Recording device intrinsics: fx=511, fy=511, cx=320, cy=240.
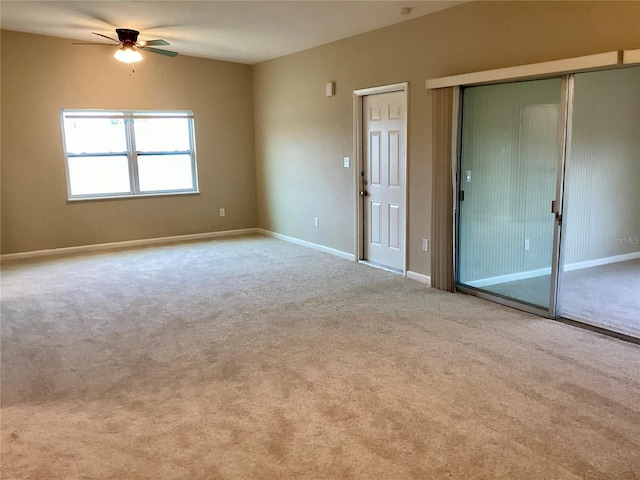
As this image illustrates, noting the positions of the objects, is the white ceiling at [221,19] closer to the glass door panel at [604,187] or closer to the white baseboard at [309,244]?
the glass door panel at [604,187]

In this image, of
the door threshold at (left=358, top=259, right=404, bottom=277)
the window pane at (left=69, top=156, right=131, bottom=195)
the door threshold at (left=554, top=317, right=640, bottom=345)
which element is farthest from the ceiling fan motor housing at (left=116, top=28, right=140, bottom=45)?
the door threshold at (left=554, top=317, right=640, bottom=345)

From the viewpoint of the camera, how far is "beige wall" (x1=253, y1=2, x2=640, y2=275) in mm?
3754

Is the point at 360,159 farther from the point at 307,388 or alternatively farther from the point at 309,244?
the point at 307,388

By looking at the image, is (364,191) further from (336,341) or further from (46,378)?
(46,378)

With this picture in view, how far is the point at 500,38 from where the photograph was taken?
166 inches

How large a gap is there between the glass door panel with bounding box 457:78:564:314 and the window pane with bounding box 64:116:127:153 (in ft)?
16.4

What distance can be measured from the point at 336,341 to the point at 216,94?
17.8ft

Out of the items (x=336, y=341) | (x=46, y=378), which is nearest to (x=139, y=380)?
(x=46, y=378)

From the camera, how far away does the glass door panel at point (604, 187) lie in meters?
5.34

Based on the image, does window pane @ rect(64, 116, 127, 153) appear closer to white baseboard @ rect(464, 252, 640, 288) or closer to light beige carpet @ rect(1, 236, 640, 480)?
light beige carpet @ rect(1, 236, 640, 480)

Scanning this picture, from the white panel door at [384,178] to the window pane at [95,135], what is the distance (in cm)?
366

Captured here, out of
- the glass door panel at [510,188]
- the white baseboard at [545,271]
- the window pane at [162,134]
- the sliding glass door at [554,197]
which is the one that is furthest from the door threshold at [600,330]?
the window pane at [162,134]

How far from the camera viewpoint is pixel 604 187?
576 cm

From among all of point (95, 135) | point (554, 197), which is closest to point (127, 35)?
point (95, 135)
